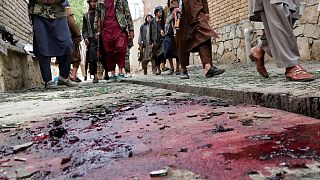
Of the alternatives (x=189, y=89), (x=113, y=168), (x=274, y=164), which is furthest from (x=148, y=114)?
(x=189, y=89)

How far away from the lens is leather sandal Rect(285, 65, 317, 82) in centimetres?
290

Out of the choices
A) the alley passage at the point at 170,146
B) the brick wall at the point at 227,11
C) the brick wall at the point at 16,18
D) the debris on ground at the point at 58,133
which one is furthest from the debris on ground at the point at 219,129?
the brick wall at the point at 227,11

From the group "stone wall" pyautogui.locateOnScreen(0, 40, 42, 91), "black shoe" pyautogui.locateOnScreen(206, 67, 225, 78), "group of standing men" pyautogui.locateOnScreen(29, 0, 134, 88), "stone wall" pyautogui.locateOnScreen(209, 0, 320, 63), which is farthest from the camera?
"stone wall" pyautogui.locateOnScreen(209, 0, 320, 63)

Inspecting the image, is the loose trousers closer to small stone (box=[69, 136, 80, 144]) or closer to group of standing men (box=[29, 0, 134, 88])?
small stone (box=[69, 136, 80, 144])

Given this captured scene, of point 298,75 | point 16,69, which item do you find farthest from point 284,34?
point 16,69

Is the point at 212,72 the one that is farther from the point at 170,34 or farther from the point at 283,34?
the point at 170,34

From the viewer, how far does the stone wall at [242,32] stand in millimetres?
7129

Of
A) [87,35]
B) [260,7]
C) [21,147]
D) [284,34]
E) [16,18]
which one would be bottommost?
[21,147]

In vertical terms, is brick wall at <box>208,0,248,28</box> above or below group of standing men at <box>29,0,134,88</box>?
above

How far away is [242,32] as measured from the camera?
33.7 feet

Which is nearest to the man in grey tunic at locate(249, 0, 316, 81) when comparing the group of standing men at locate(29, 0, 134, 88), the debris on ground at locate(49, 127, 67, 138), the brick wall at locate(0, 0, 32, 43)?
the debris on ground at locate(49, 127, 67, 138)

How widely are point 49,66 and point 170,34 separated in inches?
147

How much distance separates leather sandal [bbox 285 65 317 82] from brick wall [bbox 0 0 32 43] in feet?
17.8

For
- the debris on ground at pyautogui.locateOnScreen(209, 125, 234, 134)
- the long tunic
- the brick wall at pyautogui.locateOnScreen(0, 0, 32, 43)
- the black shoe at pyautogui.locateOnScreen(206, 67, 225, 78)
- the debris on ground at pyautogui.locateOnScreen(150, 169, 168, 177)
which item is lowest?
the debris on ground at pyautogui.locateOnScreen(150, 169, 168, 177)
